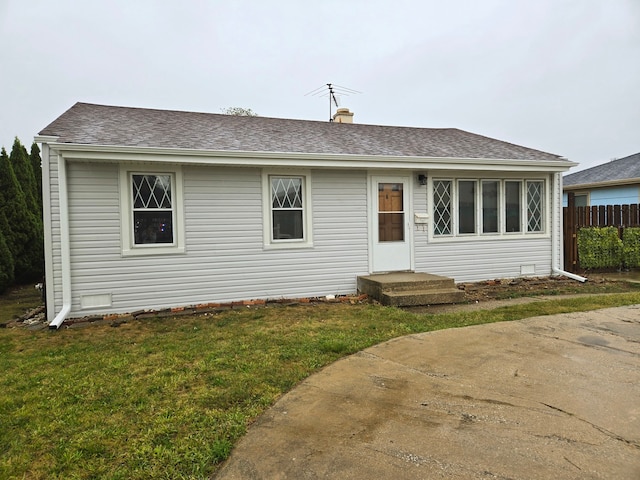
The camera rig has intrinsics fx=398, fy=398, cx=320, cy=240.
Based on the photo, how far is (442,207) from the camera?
845cm

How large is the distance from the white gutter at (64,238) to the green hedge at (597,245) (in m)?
11.0

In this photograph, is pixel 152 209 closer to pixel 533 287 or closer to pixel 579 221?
pixel 533 287

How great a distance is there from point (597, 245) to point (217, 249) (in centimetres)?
921

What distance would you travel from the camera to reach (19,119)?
18.0 m

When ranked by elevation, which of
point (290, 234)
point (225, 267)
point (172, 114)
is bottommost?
point (225, 267)

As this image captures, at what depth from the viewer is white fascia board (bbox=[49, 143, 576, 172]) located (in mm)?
6012

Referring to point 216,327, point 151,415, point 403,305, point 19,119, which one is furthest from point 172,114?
point 19,119

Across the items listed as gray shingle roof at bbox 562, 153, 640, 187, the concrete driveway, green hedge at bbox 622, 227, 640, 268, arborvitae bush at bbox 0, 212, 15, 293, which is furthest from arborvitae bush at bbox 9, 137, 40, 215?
gray shingle roof at bbox 562, 153, 640, 187

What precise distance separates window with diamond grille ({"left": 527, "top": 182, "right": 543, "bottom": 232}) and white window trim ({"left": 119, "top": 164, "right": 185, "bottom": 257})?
748 cm

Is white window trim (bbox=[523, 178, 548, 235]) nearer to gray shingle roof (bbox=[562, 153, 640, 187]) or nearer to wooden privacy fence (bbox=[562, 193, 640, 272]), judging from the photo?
wooden privacy fence (bbox=[562, 193, 640, 272])

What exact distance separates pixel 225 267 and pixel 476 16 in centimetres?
1434

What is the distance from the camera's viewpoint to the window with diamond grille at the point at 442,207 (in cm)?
840

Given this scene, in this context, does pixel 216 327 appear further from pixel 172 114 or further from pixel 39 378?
pixel 172 114

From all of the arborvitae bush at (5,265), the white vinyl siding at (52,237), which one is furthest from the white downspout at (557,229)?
the arborvitae bush at (5,265)
